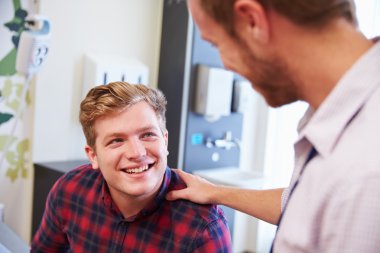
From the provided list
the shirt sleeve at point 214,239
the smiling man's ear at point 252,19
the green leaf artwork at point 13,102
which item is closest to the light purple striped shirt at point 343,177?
the smiling man's ear at point 252,19

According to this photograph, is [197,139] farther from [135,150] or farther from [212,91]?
[135,150]

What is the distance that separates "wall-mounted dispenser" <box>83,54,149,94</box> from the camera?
7.50ft

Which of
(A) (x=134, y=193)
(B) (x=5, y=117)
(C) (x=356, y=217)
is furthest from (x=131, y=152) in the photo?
(B) (x=5, y=117)

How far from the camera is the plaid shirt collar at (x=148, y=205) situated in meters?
1.18

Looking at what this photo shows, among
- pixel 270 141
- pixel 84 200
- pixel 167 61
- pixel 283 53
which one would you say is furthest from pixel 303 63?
pixel 270 141

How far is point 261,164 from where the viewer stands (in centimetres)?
334

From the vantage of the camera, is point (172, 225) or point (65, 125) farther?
point (65, 125)

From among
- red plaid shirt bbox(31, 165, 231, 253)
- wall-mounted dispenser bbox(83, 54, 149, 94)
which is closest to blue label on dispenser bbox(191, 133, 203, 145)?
wall-mounted dispenser bbox(83, 54, 149, 94)

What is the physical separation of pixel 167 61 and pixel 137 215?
65.9 inches

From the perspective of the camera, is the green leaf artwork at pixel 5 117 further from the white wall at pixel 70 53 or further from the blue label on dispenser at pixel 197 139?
the blue label on dispenser at pixel 197 139

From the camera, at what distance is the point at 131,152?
1.17 m

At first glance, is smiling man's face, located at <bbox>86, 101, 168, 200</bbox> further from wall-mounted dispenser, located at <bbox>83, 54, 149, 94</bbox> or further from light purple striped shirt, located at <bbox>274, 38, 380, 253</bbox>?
wall-mounted dispenser, located at <bbox>83, 54, 149, 94</bbox>

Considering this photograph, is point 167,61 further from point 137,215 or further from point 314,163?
point 314,163

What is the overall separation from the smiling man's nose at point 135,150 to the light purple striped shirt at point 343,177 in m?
0.61
